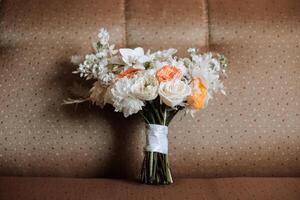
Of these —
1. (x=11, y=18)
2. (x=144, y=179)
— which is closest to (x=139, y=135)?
(x=144, y=179)

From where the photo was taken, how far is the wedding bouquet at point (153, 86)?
1385 millimetres

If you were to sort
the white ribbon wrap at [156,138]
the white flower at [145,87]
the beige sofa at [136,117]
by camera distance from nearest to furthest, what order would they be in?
the white flower at [145,87] → the white ribbon wrap at [156,138] → the beige sofa at [136,117]

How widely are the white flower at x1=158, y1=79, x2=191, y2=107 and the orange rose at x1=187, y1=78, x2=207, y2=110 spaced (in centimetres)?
3

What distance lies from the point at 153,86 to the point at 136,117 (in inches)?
11.7

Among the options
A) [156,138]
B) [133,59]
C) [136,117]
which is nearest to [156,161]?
[156,138]

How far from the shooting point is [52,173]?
1.62 m

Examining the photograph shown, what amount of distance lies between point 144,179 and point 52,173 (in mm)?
322

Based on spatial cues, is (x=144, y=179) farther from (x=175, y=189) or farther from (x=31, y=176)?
(x=31, y=176)

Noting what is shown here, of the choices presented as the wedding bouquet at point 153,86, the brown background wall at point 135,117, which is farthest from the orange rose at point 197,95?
the brown background wall at point 135,117

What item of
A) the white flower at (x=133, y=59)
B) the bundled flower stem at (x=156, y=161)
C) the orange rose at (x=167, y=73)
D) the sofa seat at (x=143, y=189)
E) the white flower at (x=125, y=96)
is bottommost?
the sofa seat at (x=143, y=189)

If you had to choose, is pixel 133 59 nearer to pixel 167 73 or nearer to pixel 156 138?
pixel 167 73

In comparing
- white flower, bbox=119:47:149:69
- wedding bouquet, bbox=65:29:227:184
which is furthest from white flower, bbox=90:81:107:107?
white flower, bbox=119:47:149:69

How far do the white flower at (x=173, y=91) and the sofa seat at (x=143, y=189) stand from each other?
0.26 m

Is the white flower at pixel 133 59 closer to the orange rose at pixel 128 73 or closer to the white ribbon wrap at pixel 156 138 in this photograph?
the orange rose at pixel 128 73
